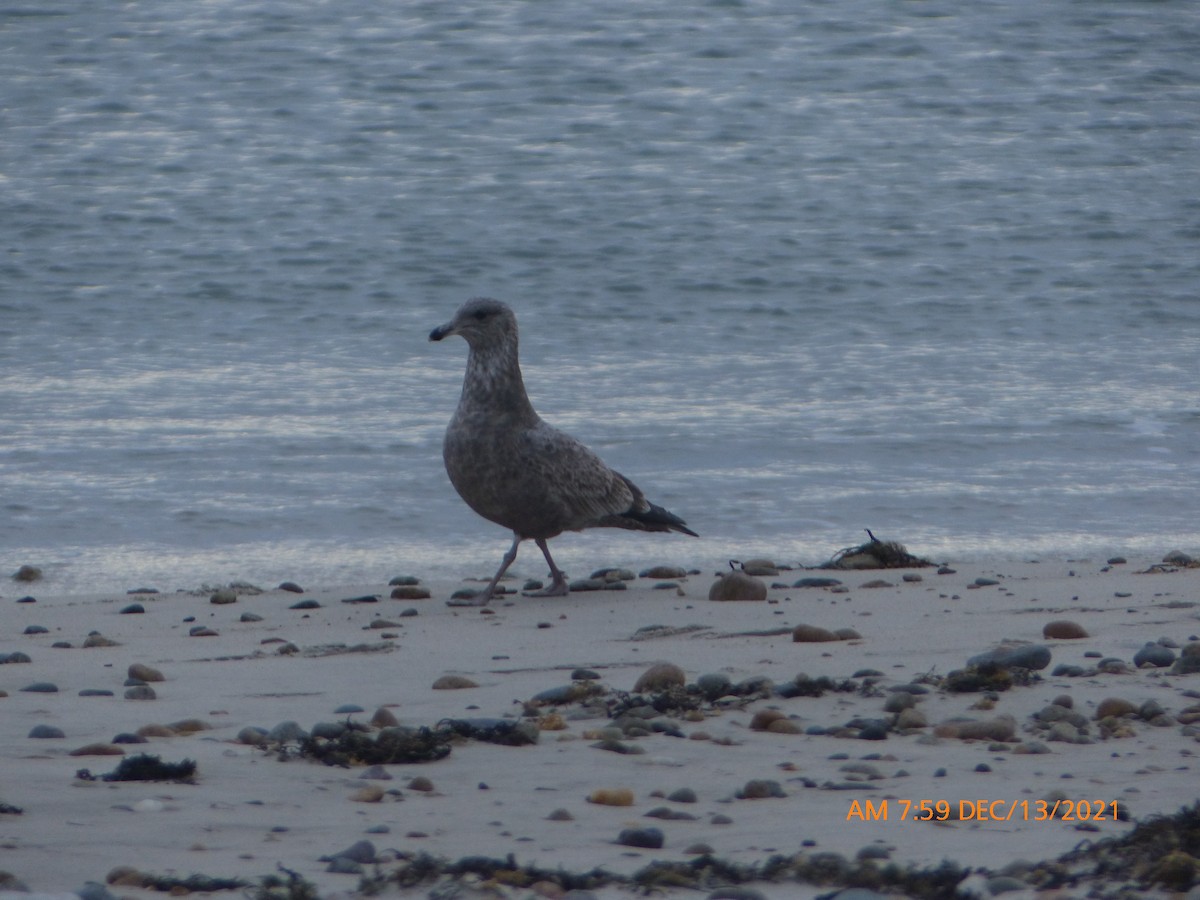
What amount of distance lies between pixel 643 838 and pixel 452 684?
1.49 m

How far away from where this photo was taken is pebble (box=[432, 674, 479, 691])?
4.39 metres

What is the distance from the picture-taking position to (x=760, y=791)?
3.30 meters

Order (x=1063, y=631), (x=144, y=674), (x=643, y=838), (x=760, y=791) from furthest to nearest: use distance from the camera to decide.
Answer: (x=1063, y=631)
(x=144, y=674)
(x=760, y=791)
(x=643, y=838)

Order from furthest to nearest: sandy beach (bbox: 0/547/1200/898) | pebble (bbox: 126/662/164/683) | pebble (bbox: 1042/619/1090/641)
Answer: pebble (bbox: 1042/619/1090/641), pebble (bbox: 126/662/164/683), sandy beach (bbox: 0/547/1200/898)

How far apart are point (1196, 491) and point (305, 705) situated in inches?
233

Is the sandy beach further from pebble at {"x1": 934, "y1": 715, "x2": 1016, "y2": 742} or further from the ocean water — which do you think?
the ocean water

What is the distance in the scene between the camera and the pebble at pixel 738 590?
5.76 m

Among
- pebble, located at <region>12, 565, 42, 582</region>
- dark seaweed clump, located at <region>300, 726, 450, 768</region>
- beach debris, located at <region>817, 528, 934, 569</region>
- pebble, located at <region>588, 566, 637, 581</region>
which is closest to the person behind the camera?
dark seaweed clump, located at <region>300, 726, 450, 768</region>

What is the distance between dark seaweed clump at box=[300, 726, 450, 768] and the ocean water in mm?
3421

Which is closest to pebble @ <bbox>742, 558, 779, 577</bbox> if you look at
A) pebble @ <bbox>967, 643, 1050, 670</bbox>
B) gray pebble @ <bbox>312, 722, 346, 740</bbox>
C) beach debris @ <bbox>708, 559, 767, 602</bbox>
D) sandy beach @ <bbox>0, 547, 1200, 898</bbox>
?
sandy beach @ <bbox>0, 547, 1200, 898</bbox>

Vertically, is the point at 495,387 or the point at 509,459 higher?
the point at 495,387
